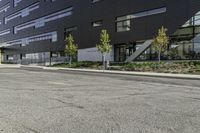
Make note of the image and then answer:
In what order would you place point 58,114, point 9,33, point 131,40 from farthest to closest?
1. point 9,33
2. point 131,40
3. point 58,114

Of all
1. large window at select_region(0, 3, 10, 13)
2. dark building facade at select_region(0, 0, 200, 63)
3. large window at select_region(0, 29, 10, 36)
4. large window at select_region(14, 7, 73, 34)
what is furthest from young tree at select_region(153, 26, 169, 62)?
large window at select_region(0, 3, 10, 13)

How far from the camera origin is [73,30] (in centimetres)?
6412

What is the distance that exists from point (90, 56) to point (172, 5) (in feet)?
63.8

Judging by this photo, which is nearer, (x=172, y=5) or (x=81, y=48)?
(x=172, y=5)

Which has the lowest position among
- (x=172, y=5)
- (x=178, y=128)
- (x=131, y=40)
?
(x=178, y=128)

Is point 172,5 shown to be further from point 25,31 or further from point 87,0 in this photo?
point 25,31

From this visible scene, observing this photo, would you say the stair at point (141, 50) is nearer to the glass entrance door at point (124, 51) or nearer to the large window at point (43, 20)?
the glass entrance door at point (124, 51)

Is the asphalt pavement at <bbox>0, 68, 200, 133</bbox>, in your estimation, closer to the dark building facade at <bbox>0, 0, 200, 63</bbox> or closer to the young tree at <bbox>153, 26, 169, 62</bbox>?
the young tree at <bbox>153, 26, 169, 62</bbox>

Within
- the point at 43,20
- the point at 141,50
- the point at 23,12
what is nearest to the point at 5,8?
the point at 23,12

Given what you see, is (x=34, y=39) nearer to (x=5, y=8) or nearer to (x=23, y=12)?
(x=23, y=12)

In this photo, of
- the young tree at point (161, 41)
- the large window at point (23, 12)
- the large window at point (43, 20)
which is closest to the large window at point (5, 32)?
the large window at point (23, 12)

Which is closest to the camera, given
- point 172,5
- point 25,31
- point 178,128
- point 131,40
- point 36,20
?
point 178,128

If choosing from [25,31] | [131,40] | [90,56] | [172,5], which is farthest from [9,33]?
[172,5]

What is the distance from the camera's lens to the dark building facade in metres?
43.0
